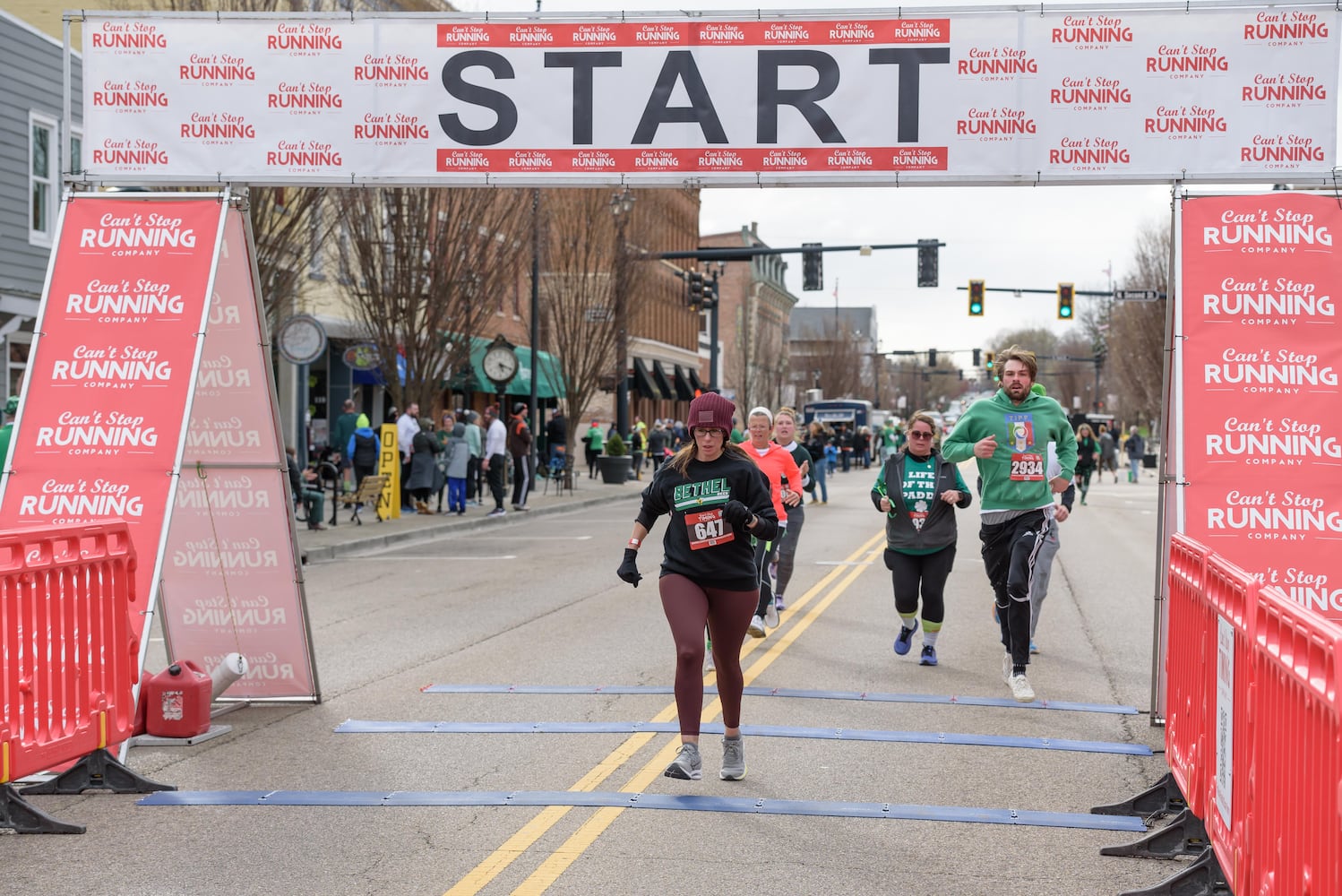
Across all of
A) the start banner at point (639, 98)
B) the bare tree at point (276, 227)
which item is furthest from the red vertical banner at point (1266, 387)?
the bare tree at point (276, 227)

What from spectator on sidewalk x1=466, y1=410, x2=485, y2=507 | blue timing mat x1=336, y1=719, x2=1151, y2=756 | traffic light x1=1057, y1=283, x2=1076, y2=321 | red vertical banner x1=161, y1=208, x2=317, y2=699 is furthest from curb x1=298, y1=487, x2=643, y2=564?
traffic light x1=1057, y1=283, x2=1076, y2=321

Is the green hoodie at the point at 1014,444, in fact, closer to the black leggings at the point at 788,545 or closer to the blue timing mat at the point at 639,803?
the black leggings at the point at 788,545

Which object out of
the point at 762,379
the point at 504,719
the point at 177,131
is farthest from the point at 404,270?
the point at 762,379

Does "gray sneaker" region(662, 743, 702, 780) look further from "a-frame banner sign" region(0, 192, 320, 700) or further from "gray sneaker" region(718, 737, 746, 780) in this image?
"a-frame banner sign" region(0, 192, 320, 700)

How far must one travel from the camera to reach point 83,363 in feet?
26.3

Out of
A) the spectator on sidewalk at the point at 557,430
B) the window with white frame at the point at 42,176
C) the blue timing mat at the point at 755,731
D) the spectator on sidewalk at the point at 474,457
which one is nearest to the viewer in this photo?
the blue timing mat at the point at 755,731

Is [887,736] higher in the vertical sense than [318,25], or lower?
lower

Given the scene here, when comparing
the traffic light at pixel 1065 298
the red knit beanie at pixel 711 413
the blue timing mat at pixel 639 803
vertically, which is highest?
the traffic light at pixel 1065 298

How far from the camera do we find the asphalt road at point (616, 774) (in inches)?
218

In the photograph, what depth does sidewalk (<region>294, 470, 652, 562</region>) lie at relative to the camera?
20172 mm

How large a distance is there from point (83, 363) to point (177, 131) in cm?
187

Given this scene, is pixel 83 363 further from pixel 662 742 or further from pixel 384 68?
pixel 662 742

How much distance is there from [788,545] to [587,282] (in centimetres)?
2459

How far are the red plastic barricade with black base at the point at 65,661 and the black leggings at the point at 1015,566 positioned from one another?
518 centimetres
